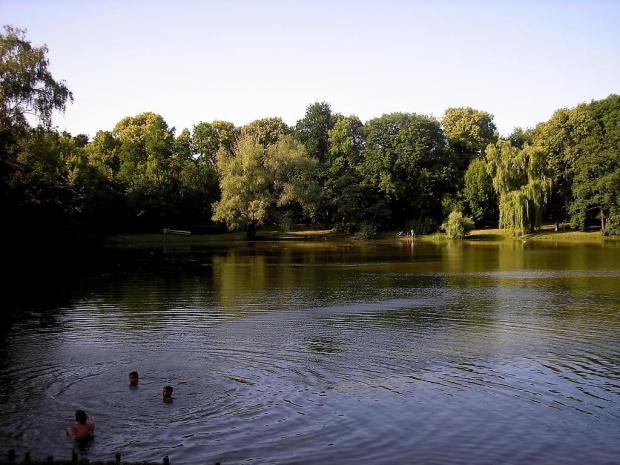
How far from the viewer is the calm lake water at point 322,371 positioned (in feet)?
43.5

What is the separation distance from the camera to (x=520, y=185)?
84.2 metres

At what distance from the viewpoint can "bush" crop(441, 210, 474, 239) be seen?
85000 mm

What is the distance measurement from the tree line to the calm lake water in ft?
140

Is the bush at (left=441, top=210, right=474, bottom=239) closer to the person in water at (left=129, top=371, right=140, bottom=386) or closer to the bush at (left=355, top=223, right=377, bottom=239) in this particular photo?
the bush at (left=355, top=223, right=377, bottom=239)

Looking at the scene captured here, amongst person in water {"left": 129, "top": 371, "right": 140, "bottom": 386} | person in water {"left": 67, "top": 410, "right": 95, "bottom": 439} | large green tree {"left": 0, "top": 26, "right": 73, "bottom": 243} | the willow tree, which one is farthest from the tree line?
person in water {"left": 67, "top": 410, "right": 95, "bottom": 439}

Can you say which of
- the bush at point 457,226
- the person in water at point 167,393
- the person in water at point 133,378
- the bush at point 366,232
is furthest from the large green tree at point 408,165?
the person in water at point 167,393

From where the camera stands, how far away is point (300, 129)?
107 metres

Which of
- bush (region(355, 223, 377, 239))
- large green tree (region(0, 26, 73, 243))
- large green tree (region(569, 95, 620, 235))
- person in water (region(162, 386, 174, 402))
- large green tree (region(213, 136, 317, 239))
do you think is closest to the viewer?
person in water (region(162, 386, 174, 402))

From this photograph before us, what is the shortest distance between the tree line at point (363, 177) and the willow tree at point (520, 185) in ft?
0.52

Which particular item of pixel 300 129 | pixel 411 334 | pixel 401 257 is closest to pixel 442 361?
pixel 411 334

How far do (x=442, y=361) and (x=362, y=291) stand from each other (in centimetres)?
1540

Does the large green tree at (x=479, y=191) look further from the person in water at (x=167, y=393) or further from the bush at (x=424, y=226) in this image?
the person in water at (x=167, y=393)

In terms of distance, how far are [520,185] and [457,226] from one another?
10.1m

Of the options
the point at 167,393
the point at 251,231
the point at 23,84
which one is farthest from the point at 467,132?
the point at 167,393
